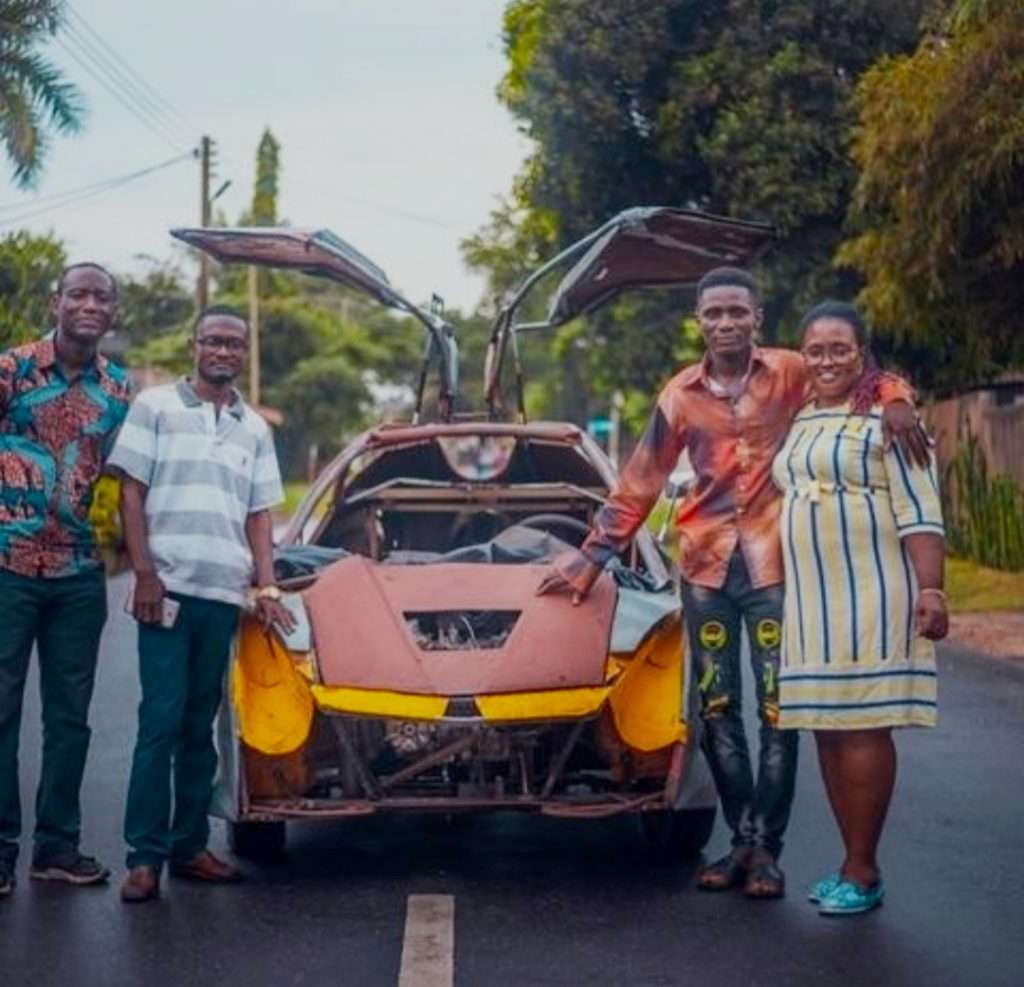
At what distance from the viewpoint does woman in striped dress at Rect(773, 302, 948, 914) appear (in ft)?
21.3

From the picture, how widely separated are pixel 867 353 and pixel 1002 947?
183 cm

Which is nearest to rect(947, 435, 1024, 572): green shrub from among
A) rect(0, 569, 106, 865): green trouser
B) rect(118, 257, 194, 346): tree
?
rect(0, 569, 106, 865): green trouser

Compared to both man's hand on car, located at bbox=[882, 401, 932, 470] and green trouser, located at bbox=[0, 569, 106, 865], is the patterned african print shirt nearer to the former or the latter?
green trouser, located at bbox=[0, 569, 106, 865]

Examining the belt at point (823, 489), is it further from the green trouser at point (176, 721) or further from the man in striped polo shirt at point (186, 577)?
the green trouser at point (176, 721)

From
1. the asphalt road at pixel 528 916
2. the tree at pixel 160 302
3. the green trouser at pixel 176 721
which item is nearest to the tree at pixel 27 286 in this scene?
the asphalt road at pixel 528 916

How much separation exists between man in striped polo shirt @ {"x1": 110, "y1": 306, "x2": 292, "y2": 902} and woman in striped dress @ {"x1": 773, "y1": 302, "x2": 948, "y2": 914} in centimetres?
173

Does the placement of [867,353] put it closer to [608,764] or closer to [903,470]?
[903,470]

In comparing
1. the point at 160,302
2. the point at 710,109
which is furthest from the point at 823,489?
the point at 160,302

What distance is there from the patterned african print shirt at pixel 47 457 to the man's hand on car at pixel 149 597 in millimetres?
277

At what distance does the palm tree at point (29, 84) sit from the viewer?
2200 centimetres

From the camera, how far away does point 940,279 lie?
15750 millimetres

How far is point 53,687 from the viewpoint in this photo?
7082 millimetres

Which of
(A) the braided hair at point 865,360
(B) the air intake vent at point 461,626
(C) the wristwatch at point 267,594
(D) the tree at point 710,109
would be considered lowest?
(B) the air intake vent at point 461,626

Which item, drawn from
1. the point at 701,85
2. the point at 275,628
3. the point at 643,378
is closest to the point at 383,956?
the point at 275,628
